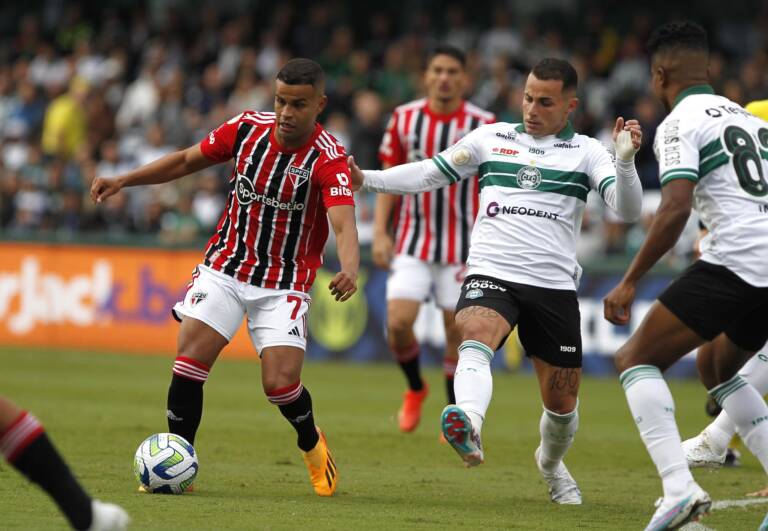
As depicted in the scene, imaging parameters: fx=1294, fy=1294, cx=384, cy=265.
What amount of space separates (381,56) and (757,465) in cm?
1411

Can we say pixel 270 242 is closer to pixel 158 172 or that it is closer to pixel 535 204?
pixel 158 172

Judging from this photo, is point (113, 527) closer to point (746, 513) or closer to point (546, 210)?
point (546, 210)

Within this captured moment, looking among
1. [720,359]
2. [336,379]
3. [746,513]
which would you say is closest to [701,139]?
[720,359]

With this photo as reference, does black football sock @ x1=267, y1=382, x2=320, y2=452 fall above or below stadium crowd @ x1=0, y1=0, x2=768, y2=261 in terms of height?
below

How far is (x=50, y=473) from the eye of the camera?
17.5ft

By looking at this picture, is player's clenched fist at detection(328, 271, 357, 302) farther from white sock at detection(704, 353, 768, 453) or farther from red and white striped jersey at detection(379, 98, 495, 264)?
red and white striped jersey at detection(379, 98, 495, 264)

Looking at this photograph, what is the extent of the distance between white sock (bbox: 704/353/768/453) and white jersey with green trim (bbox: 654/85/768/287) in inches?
86.2

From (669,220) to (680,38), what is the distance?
0.97m

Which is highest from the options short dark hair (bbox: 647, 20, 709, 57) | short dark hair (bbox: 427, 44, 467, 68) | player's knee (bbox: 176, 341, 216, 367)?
short dark hair (bbox: 647, 20, 709, 57)

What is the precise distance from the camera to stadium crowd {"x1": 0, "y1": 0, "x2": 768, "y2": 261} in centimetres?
1932

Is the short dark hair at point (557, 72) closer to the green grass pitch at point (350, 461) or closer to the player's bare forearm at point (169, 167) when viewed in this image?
the player's bare forearm at point (169, 167)

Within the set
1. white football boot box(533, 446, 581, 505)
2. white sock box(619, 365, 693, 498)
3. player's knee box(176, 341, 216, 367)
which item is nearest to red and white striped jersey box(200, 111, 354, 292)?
player's knee box(176, 341, 216, 367)

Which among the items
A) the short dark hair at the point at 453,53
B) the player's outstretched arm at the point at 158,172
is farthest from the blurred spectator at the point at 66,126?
the player's outstretched arm at the point at 158,172

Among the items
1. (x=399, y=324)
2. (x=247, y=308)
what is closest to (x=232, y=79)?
(x=399, y=324)
